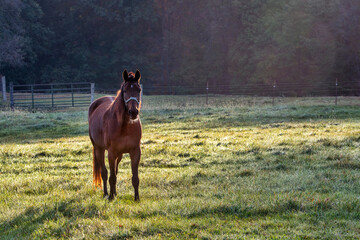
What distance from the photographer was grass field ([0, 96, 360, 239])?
14.5 ft

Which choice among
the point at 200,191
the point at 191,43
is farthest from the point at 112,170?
the point at 191,43

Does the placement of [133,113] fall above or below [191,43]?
below

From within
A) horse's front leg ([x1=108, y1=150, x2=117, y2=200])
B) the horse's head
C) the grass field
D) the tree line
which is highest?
the tree line

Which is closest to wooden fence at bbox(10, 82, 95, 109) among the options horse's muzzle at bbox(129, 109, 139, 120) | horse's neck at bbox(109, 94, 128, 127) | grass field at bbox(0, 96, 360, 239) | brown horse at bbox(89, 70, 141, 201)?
grass field at bbox(0, 96, 360, 239)

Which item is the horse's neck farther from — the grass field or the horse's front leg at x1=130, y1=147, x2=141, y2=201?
the grass field

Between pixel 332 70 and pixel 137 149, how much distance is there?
40451 millimetres

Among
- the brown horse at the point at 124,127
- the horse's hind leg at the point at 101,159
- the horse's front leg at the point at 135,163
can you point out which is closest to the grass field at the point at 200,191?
the horse's front leg at the point at 135,163

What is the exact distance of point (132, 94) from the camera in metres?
4.96

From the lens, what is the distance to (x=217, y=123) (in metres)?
15.7

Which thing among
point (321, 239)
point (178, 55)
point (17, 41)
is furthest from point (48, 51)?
point (321, 239)

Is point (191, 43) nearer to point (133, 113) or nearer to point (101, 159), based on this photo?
point (101, 159)

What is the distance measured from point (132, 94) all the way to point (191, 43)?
4764 cm

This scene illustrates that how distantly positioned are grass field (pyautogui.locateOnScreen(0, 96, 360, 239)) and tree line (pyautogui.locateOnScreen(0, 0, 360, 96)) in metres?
29.2

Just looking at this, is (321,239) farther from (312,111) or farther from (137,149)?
(312,111)
